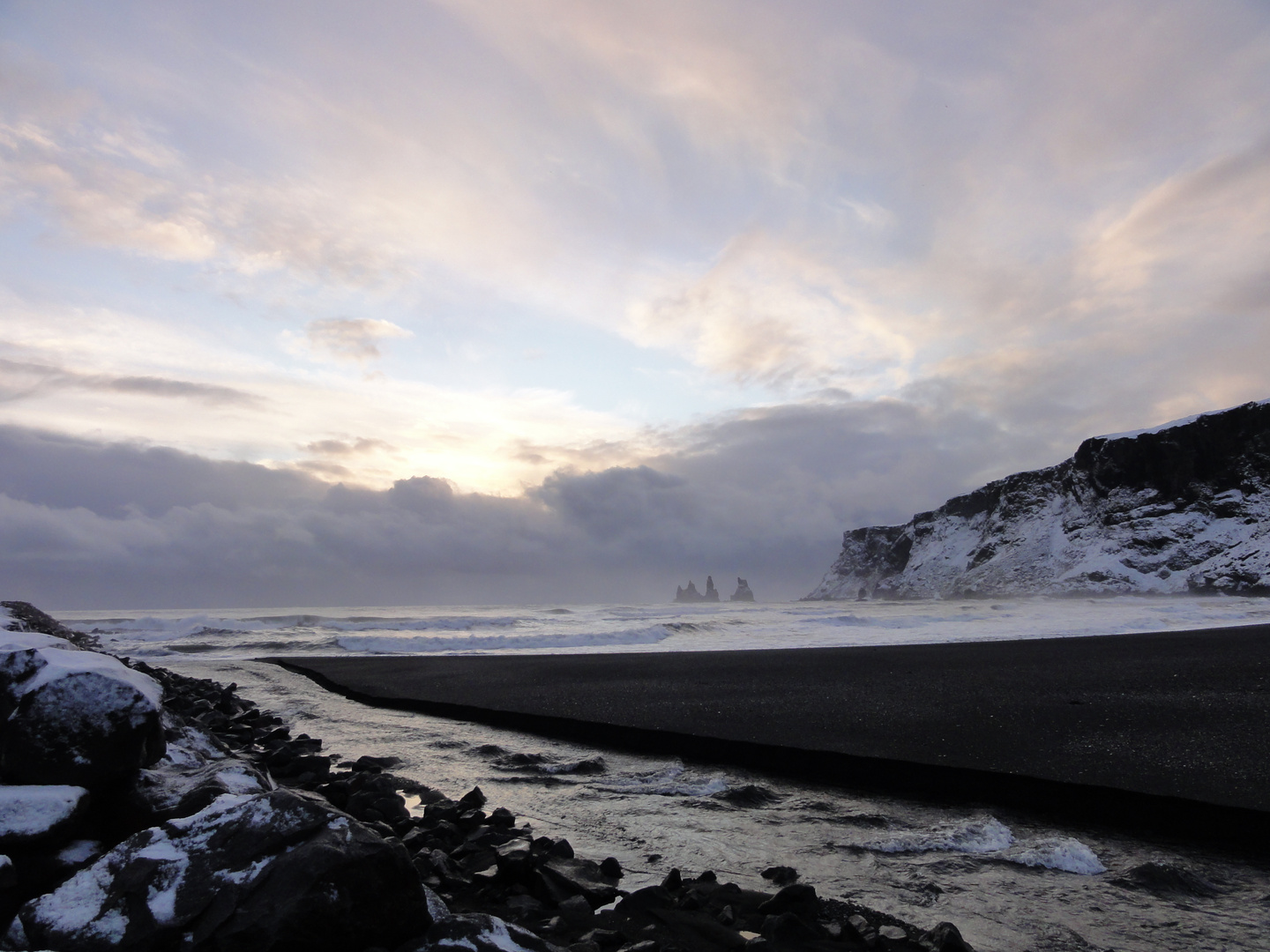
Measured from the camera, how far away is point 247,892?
2438 mm

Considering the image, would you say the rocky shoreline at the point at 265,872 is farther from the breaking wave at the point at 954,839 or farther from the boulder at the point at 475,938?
the breaking wave at the point at 954,839

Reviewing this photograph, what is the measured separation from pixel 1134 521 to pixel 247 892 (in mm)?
110661

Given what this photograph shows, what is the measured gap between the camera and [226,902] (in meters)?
2.42

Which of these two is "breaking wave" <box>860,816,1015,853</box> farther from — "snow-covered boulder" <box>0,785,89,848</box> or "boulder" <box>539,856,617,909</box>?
"snow-covered boulder" <box>0,785,89,848</box>

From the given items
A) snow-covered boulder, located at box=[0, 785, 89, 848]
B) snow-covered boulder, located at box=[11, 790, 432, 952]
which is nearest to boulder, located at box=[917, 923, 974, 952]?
snow-covered boulder, located at box=[11, 790, 432, 952]

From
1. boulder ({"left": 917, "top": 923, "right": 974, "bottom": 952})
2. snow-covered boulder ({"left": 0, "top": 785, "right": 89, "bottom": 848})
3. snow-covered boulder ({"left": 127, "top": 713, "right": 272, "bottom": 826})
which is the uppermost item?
snow-covered boulder ({"left": 0, "top": 785, "right": 89, "bottom": 848})

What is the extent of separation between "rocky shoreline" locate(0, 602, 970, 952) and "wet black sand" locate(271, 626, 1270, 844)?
2424mm

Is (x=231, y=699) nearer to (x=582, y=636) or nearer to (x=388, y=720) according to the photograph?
(x=388, y=720)

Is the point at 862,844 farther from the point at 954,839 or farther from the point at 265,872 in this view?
the point at 265,872

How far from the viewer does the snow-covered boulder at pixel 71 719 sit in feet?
11.6

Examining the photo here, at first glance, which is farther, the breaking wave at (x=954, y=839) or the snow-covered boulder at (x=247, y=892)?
the breaking wave at (x=954, y=839)

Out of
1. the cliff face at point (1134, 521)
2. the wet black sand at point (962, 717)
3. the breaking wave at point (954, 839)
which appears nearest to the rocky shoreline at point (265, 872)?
the breaking wave at point (954, 839)

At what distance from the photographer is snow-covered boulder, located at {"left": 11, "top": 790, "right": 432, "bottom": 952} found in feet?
7.72

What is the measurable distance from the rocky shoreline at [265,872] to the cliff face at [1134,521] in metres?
86.0
